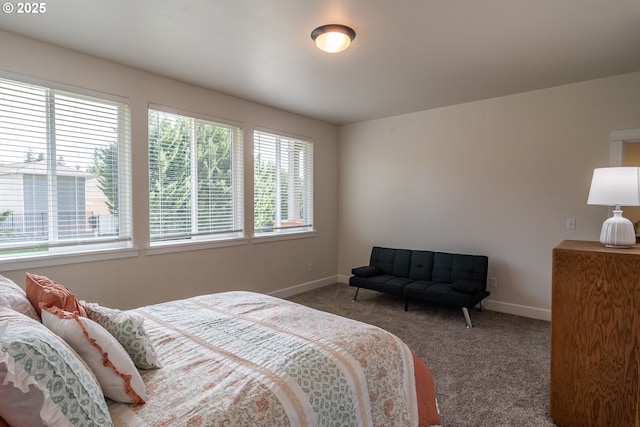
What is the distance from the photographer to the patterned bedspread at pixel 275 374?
47.0 inches

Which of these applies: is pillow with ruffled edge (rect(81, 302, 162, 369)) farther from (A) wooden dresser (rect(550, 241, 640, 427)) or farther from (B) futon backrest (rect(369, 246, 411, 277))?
(B) futon backrest (rect(369, 246, 411, 277))

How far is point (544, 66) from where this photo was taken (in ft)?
10.4

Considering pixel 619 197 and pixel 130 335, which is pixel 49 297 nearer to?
pixel 130 335

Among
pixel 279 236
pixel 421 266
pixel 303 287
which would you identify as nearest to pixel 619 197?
pixel 421 266

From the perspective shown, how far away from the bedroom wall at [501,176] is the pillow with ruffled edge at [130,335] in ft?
13.1

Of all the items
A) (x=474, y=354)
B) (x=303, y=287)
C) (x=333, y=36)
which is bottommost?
(x=474, y=354)

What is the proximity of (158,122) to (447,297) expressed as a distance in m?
3.63

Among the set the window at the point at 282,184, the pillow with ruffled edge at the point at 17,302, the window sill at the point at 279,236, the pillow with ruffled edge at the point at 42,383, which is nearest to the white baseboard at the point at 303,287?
the window sill at the point at 279,236

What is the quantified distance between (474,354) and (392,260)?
72.9 inches

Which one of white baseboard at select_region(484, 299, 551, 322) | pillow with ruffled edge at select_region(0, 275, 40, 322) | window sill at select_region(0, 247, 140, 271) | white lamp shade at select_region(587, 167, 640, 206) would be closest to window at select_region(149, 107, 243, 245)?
window sill at select_region(0, 247, 140, 271)

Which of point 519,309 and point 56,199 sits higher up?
point 56,199

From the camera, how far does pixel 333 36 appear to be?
248 cm

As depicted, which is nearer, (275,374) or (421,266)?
(275,374)

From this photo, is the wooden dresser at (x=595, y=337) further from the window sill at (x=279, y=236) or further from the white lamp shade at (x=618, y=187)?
the window sill at (x=279, y=236)
